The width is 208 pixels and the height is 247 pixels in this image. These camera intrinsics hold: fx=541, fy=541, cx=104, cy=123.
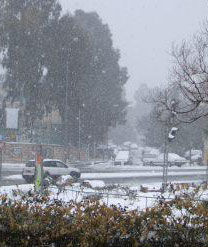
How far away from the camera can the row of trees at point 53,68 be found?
5141cm

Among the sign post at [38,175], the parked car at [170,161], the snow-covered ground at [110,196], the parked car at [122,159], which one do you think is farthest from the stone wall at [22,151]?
the sign post at [38,175]

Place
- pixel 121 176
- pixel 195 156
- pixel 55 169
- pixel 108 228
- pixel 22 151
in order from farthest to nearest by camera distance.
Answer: pixel 195 156
pixel 22 151
pixel 121 176
pixel 55 169
pixel 108 228

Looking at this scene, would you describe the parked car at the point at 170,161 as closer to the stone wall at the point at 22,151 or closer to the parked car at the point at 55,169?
the stone wall at the point at 22,151

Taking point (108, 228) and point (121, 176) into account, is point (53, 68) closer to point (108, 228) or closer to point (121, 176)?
point (121, 176)

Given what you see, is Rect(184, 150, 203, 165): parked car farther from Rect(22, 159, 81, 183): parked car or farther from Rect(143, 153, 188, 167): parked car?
Rect(22, 159, 81, 183): parked car

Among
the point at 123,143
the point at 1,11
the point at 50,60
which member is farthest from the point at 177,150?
the point at 123,143

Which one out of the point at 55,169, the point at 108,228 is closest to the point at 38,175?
the point at 108,228

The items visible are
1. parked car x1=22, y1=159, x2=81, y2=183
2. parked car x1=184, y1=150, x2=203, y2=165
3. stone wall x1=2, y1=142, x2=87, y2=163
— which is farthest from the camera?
parked car x1=184, y1=150, x2=203, y2=165

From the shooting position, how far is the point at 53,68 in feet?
172

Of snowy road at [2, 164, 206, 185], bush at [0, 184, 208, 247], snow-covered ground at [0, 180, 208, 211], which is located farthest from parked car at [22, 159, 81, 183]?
bush at [0, 184, 208, 247]

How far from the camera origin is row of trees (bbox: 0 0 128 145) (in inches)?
2024

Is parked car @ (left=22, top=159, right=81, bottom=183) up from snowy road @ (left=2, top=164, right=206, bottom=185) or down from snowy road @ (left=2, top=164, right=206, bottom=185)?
up

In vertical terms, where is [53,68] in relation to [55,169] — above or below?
above

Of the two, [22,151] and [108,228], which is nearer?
[108,228]
